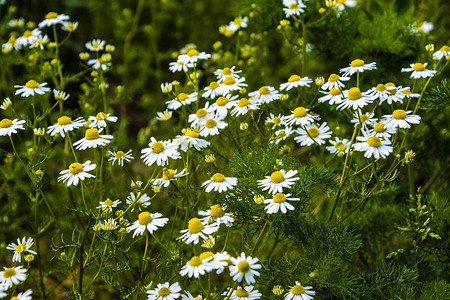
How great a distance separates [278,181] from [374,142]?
32 centimetres

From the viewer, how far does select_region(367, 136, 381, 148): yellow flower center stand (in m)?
1.52

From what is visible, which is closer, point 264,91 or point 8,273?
point 8,273

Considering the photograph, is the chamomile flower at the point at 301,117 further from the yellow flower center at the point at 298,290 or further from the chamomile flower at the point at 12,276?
the chamomile flower at the point at 12,276

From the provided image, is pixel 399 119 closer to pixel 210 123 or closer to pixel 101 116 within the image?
pixel 210 123

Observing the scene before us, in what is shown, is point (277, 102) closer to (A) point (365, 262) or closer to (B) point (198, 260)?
(A) point (365, 262)

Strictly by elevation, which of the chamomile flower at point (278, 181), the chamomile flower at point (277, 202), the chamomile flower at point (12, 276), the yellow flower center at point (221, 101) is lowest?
the chamomile flower at point (12, 276)

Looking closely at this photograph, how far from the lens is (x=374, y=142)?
5.00ft

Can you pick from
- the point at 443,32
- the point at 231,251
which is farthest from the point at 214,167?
the point at 443,32

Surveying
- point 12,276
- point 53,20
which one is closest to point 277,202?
point 12,276

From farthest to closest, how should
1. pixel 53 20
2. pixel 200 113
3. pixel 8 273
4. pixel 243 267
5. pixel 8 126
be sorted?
pixel 53 20, pixel 200 113, pixel 8 126, pixel 8 273, pixel 243 267

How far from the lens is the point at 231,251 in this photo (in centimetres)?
194

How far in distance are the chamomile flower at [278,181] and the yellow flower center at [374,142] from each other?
0.26 m

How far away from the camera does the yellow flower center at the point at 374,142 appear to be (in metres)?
1.52

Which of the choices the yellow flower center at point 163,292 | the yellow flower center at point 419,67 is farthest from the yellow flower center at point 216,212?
the yellow flower center at point 419,67
